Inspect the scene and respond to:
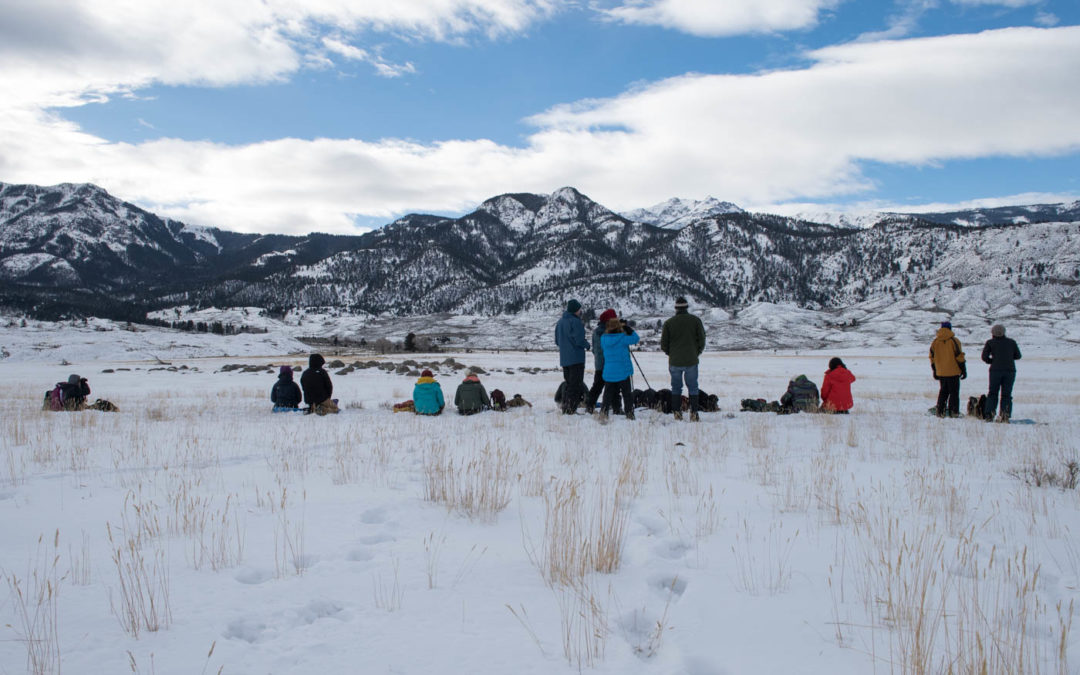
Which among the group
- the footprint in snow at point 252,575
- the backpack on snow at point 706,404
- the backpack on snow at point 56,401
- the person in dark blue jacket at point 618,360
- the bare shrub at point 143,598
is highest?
the person in dark blue jacket at point 618,360

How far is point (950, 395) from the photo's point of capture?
41.8 ft

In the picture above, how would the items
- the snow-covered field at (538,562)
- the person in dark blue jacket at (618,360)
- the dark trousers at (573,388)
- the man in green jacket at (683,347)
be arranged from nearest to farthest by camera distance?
the snow-covered field at (538,562) < the person in dark blue jacket at (618,360) < the man in green jacket at (683,347) < the dark trousers at (573,388)

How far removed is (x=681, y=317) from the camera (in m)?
11.1

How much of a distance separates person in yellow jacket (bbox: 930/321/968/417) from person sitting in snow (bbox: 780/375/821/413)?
2.44 m

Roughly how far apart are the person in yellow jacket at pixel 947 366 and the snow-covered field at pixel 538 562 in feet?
16.5

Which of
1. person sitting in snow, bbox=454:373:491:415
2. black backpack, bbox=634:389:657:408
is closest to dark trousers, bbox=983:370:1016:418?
black backpack, bbox=634:389:657:408

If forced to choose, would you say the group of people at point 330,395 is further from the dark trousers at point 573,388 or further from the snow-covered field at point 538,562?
the snow-covered field at point 538,562

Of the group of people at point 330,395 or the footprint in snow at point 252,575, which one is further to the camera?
the group of people at point 330,395

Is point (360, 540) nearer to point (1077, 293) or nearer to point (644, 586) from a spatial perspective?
point (644, 586)

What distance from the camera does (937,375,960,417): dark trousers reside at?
12.4 m

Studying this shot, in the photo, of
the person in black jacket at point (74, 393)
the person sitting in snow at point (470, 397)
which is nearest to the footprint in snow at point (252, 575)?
the person sitting in snow at point (470, 397)

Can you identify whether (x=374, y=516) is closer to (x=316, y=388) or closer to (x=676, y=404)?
(x=676, y=404)

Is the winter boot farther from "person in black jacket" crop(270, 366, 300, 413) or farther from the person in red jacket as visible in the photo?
"person in black jacket" crop(270, 366, 300, 413)

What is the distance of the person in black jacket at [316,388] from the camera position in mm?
12625
